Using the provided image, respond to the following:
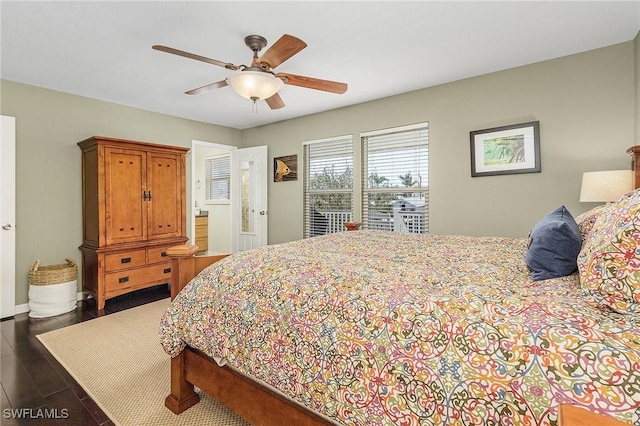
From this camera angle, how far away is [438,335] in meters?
0.90

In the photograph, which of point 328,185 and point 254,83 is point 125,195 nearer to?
point 254,83

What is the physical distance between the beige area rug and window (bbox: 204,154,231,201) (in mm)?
3594

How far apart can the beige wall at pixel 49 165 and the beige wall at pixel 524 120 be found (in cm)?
351

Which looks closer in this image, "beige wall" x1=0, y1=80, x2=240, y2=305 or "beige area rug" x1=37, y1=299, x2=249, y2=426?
"beige area rug" x1=37, y1=299, x2=249, y2=426

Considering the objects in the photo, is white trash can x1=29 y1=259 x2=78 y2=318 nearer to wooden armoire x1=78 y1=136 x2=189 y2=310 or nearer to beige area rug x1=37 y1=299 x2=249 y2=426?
wooden armoire x1=78 y1=136 x2=189 y2=310

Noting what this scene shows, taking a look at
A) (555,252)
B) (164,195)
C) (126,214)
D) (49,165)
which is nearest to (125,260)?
(126,214)

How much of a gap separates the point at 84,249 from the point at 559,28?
208 inches

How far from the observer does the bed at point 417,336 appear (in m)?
0.73

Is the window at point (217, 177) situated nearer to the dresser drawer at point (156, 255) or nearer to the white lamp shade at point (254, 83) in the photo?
the dresser drawer at point (156, 255)

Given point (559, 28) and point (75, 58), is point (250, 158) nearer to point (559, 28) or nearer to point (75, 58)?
point (75, 58)

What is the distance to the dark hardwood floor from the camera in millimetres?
1716

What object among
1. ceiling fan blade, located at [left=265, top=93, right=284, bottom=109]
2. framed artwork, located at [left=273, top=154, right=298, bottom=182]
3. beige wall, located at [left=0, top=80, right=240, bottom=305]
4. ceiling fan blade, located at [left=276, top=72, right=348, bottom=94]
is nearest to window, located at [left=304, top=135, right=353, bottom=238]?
framed artwork, located at [left=273, top=154, right=298, bottom=182]

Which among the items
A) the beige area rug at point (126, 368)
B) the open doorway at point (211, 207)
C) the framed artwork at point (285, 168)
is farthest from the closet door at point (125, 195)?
the open doorway at point (211, 207)

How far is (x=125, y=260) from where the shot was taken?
145 inches
